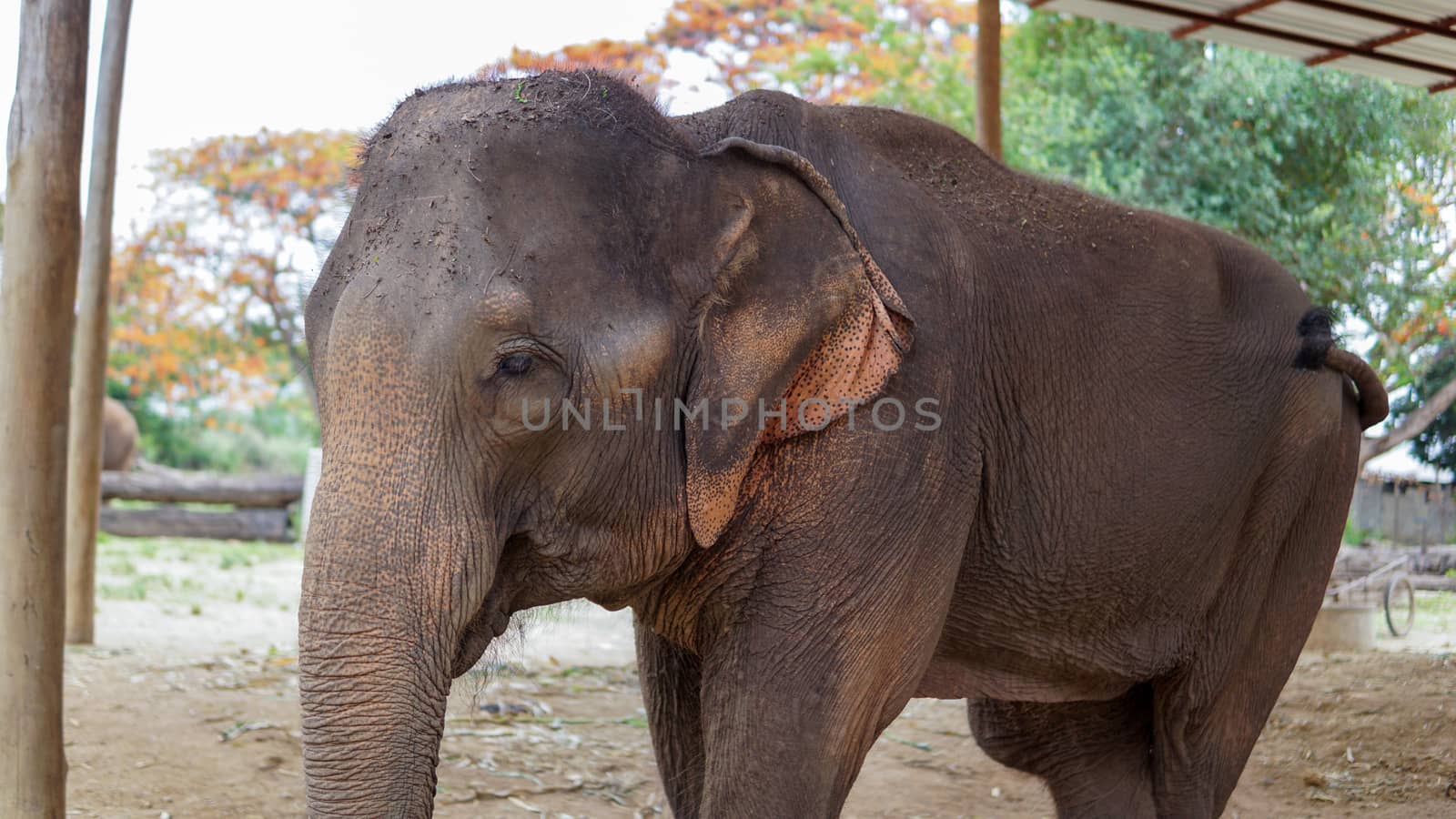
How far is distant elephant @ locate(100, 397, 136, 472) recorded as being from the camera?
15831mm

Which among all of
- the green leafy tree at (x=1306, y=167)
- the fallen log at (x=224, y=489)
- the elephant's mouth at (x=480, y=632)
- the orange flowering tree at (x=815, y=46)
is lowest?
the fallen log at (x=224, y=489)

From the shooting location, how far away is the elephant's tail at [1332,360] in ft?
11.8

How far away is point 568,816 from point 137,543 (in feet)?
33.2

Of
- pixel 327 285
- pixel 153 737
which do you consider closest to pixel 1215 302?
pixel 327 285

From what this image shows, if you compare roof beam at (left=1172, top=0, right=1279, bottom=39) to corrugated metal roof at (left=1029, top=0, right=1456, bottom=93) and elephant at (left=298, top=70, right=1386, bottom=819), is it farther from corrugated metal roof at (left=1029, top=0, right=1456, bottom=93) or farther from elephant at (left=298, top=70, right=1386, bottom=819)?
elephant at (left=298, top=70, right=1386, bottom=819)

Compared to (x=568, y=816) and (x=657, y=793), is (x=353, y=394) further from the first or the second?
(x=657, y=793)

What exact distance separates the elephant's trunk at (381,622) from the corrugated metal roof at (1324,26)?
4.84 meters

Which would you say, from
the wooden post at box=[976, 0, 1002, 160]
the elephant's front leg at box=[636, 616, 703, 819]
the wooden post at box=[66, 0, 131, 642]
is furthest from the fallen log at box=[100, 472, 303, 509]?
the elephant's front leg at box=[636, 616, 703, 819]

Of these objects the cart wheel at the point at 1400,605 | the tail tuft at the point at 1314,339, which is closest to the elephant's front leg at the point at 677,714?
the tail tuft at the point at 1314,339

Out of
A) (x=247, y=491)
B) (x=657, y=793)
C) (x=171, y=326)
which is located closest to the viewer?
(x=657, y=793)

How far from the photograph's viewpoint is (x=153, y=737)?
500cm

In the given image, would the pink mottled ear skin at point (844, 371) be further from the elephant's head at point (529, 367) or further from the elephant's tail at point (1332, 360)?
the elephant's tail at point (1332, 360)

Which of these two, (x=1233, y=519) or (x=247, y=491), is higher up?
(x=1233, y=519)

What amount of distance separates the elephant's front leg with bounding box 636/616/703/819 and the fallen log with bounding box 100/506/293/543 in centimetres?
1186
